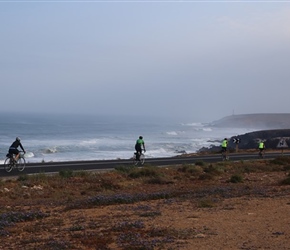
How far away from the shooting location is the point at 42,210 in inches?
499

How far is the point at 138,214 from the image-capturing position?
1191 cm

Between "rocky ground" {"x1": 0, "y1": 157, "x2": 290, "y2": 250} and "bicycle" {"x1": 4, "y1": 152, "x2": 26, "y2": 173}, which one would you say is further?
"bicycle" {"x1": 4, "y1": 152, "x2": 26, "y2": 173}

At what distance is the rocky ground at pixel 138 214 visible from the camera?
8.84 meters

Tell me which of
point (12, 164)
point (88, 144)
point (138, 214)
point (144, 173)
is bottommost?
point (138, 214)

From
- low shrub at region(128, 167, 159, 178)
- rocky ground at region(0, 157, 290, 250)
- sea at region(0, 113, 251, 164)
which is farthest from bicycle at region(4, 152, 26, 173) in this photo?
sea at region(0, 113, 251, 164)

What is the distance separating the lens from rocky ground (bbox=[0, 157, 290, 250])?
29.0 feet

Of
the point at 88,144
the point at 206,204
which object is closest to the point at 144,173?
the point at 206,204

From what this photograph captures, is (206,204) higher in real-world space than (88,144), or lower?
lower

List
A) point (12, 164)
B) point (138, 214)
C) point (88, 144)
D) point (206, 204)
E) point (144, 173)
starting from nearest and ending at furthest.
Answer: point (138, 214), point (206, 204), point (144, 173), point (12, 164), point (88, 144)

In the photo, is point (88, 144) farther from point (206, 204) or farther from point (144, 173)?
point (206, 204)

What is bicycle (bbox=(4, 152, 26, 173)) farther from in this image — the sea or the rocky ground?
the sea

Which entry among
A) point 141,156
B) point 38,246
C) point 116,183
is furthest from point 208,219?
point 141,156

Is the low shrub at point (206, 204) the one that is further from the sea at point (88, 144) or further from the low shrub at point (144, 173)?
the sea at point (88, 144)

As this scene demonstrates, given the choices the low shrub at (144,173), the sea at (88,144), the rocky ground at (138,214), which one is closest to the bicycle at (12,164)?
the rocky ground at (138,214)
